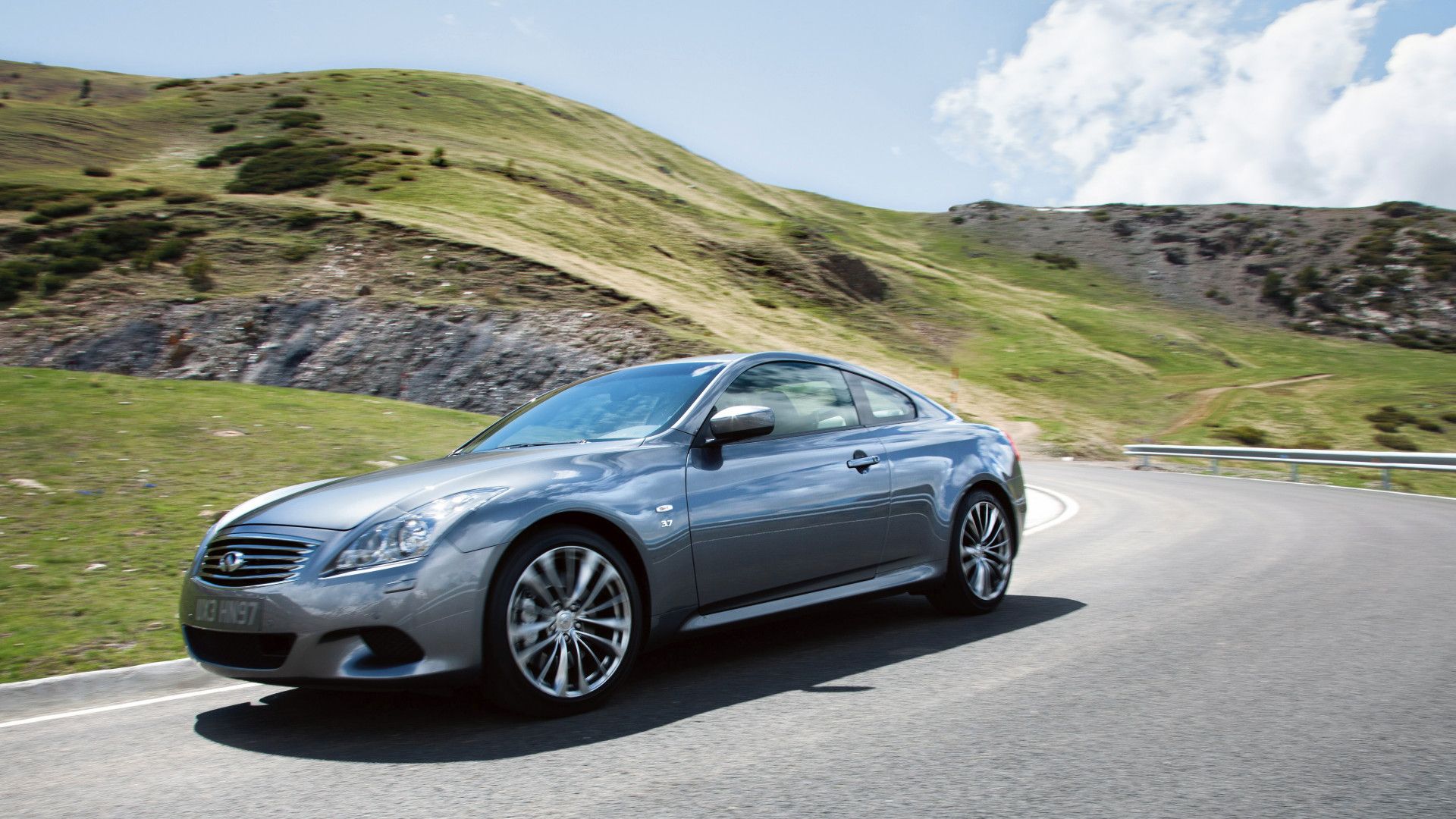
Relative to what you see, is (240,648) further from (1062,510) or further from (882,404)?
(1062,510)

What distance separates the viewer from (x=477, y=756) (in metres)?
4.24

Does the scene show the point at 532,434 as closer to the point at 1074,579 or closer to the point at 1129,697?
the point at 1129,697

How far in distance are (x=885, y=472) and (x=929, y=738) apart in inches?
87.8

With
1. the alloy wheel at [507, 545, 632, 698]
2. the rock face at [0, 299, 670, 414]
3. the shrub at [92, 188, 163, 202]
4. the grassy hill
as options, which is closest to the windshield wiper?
the alloy wheel at [507, 545, 632, 698]

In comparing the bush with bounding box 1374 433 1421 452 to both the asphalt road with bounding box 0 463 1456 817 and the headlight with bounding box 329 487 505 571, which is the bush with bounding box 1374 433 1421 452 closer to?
the asphalt road with bounding box 0 463 1456 817

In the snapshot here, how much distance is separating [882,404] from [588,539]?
248cm

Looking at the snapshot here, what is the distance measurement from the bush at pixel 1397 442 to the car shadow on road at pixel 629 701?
35198 mm

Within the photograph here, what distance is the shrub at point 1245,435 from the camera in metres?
38.0

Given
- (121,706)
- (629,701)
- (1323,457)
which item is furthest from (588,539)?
(1323,457)

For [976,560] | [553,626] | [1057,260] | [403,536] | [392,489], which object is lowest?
[976,560]

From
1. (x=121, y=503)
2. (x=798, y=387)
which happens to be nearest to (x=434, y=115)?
(x=121, y=503)

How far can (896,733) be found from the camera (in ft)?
14.5

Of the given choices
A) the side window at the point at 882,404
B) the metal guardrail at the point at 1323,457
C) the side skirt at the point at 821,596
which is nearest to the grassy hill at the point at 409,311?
the metal guardrail at the point at 1323,457

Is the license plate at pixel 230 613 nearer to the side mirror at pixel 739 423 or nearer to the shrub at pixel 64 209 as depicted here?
the side mirror at pixel 739 423
